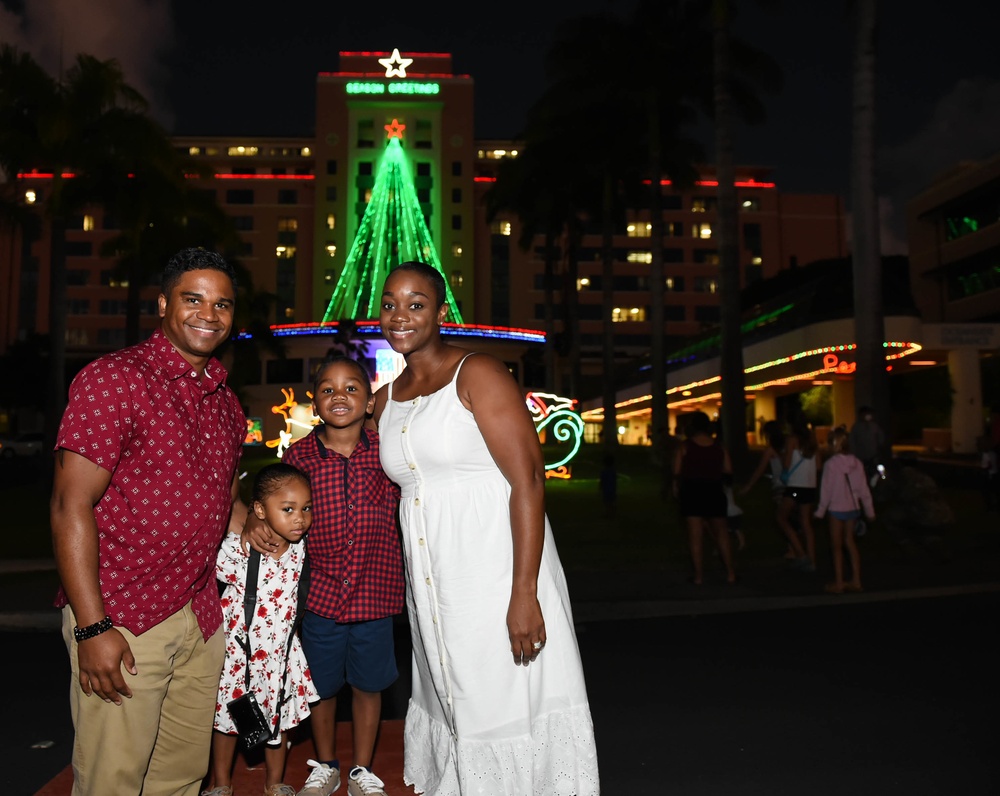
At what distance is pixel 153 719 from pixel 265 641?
93 cm

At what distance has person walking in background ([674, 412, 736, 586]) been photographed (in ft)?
31.6

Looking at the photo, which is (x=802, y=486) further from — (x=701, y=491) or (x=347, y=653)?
(x=347, y=653)

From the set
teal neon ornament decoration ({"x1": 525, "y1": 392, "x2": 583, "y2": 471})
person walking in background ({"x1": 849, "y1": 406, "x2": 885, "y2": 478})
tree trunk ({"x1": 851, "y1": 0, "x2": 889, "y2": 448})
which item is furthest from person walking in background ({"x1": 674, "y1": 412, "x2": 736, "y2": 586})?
teal neon ornament decoration ({"x1": 525, "y1": 392, "x2": 583, "y2": 471})

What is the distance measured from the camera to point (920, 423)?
1519 inches

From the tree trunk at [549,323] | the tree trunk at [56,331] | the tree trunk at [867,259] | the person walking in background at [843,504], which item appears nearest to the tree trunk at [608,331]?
the tree trunk at [549,323]

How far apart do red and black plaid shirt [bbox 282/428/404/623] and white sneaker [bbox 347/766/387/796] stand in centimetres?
63

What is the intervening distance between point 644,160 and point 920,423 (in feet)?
56.0

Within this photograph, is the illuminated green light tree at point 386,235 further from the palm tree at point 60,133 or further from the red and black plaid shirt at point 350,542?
the red and black plaid shirt at point 350,542

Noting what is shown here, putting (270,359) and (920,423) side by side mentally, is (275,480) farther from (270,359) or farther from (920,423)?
(270,359)

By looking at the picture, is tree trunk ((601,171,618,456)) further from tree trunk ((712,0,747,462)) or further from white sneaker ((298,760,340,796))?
white sneaker ((298,760,340,796))

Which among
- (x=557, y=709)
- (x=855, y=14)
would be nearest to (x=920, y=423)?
(x=855, y=14)

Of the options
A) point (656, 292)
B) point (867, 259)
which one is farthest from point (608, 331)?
point (867, 259)

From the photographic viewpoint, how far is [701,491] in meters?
9.68

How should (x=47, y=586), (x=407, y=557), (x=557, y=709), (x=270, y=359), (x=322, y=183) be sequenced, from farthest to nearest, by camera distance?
(x=322, y=183) → (x=270, y=359) → (x=47, y=586) → (x=407, y=557) → (x=557, y=709)
